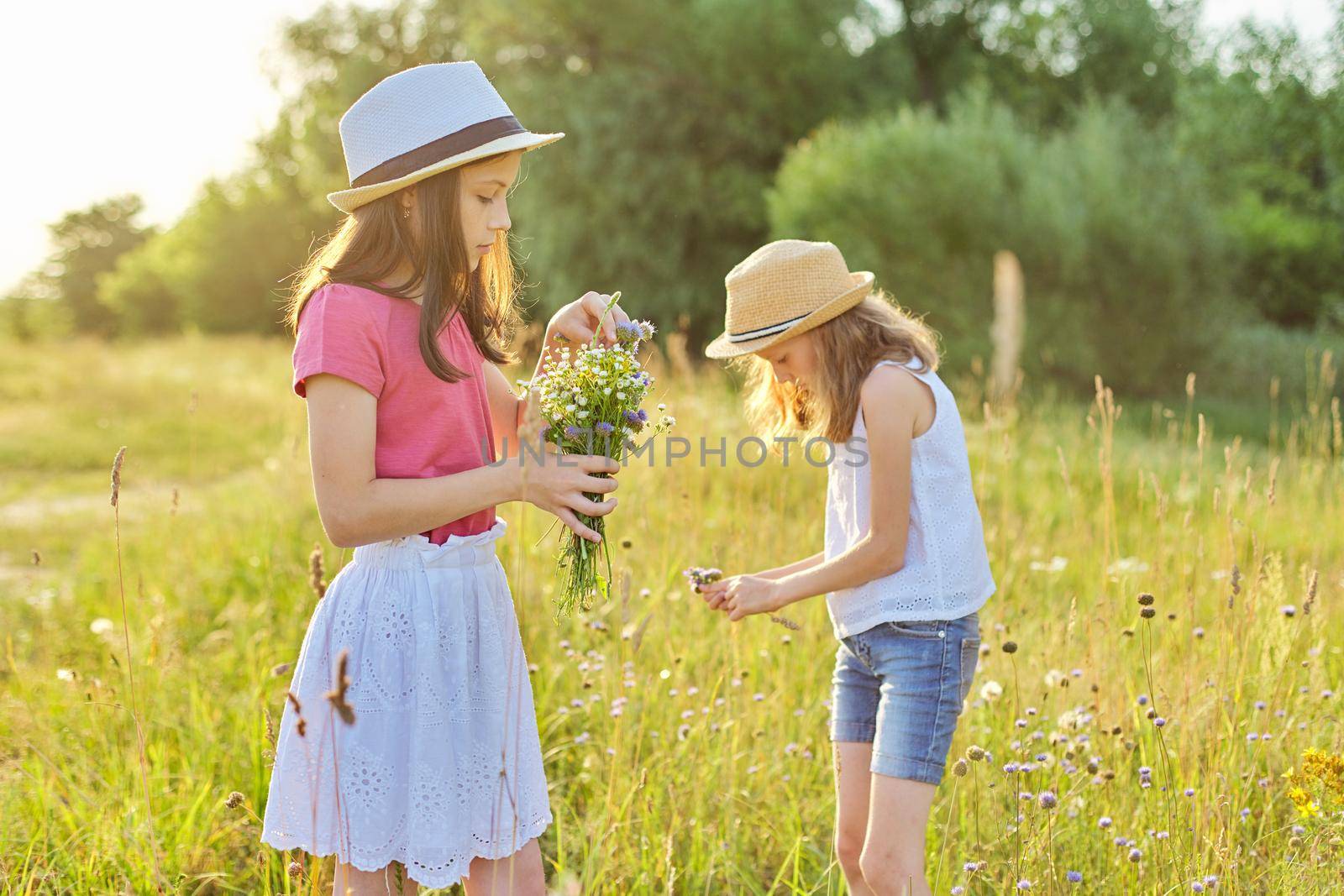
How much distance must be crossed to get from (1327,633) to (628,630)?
252 centimetres

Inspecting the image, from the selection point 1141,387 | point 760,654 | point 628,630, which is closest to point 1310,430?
point 760,654

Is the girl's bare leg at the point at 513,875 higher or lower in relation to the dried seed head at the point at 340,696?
lower

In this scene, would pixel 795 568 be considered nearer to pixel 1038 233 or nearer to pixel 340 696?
pixel 340 696

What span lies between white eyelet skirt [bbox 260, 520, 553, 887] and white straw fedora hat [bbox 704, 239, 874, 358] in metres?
0.89

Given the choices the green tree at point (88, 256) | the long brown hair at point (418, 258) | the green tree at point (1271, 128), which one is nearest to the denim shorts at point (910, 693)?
the long brown hair at point (418, 258)

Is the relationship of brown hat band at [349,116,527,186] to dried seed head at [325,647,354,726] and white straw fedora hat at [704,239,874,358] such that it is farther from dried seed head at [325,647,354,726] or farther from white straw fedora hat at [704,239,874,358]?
dried seed head at [325,647,354,726]

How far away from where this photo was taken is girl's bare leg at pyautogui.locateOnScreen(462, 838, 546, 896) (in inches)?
73.3

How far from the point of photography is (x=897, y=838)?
2.08 metres

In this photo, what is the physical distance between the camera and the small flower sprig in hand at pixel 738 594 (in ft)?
7.13

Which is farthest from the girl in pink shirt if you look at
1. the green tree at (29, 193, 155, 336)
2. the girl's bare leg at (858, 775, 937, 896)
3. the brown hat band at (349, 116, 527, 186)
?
the green tree at (29, 193, 155, 336)

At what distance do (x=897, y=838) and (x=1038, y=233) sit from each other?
11981 mm

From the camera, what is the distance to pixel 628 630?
221 centimetres

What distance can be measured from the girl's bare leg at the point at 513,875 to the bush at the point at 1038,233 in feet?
36.8

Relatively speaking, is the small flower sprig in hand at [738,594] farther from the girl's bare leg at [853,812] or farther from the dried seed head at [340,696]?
the dried seed head at [340,696]
